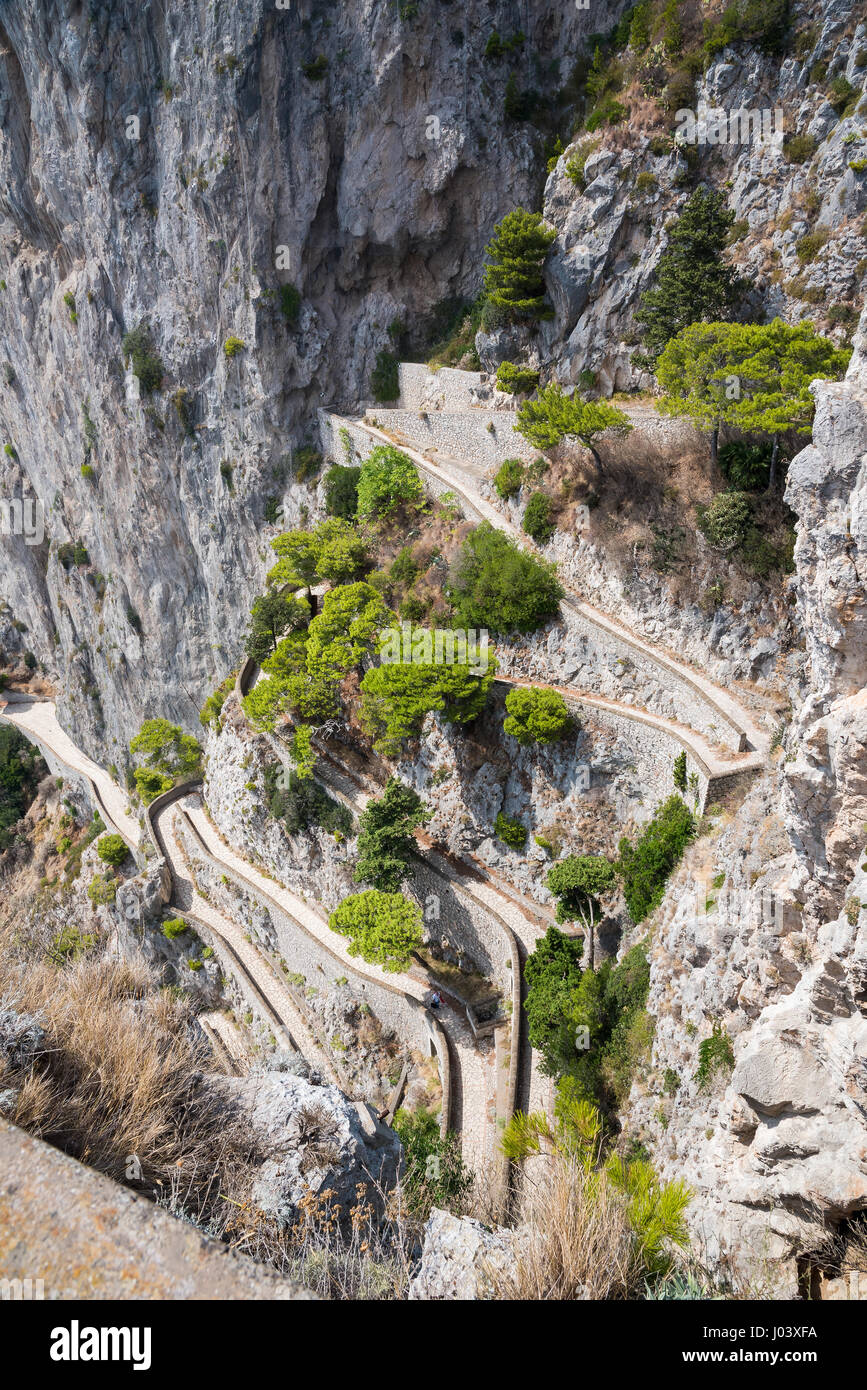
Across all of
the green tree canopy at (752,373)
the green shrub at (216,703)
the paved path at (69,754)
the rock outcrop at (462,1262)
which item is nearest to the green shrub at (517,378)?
the green tree canopy at (752,373)

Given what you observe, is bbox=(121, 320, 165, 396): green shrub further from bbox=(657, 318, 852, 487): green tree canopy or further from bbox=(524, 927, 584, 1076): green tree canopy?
bbox=(524, 927, 584, 1076): green tree canopy

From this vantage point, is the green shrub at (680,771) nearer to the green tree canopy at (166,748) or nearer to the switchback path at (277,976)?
the switchback path at (277,976)

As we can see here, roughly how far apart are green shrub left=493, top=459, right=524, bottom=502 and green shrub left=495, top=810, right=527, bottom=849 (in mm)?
12041

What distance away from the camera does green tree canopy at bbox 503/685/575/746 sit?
21.7 metres

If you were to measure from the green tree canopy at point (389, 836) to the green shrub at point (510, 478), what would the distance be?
11.5 meters

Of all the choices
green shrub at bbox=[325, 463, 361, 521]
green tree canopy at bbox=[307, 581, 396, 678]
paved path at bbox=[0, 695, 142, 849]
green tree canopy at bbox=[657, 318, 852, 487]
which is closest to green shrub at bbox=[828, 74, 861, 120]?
green tree canopy at bbox=[657, 318, 852, 487]

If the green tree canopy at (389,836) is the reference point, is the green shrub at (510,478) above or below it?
above

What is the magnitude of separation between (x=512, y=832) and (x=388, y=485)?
15546 mm

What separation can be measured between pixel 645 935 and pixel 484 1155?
6.68 meters

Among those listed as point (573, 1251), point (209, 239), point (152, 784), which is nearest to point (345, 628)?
point (152, 784)

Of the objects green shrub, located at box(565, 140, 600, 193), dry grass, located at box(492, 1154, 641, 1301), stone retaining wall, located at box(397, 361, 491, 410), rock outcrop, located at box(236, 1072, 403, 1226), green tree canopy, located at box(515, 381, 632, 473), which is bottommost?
rock outcrop, located at box(236, 1072, 403, 1226)

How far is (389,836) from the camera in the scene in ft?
76.3

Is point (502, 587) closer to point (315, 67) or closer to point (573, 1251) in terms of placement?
point (573, 1251)

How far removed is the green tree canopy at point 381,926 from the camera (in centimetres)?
2131
